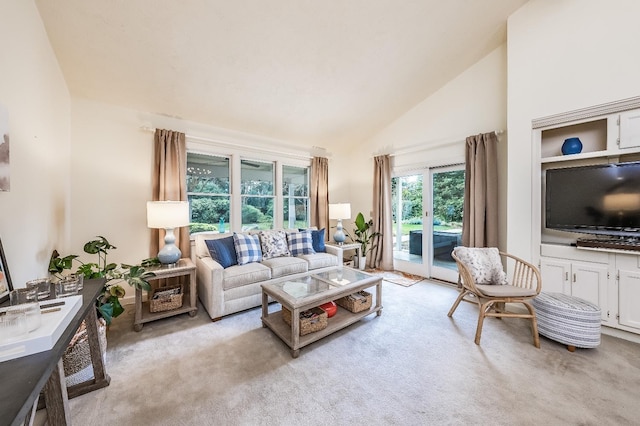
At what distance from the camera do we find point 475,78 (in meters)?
3.34

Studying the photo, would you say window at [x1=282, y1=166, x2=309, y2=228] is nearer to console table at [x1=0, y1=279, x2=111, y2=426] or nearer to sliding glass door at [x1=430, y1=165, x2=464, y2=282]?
sliding glass door at [x1=430, y1=165, x2=464, y2=282]

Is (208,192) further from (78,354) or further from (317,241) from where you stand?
(78,354)

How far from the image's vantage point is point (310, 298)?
2.05 meters

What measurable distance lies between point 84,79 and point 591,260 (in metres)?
5.34

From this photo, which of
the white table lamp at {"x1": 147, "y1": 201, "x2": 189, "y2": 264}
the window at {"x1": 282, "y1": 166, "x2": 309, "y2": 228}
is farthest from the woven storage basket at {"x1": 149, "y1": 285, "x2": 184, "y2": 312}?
the window at {"x1": 282, "y1": 166, "x2": 309, "y2": 228}

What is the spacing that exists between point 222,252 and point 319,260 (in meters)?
1.30

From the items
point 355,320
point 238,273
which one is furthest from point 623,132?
point 238,273

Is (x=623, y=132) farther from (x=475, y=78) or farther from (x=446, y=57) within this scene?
(x=446, y=57)

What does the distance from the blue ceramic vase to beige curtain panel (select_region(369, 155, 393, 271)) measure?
2.27 metres

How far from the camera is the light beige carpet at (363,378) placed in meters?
1.41

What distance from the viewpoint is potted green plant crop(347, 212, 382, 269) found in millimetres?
4555

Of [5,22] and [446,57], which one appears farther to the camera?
[446,57]

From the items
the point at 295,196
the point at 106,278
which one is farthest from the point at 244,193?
the point at 106,278

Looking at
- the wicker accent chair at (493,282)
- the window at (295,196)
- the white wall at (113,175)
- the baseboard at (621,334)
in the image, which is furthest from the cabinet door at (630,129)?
the white wall at (113,175)
